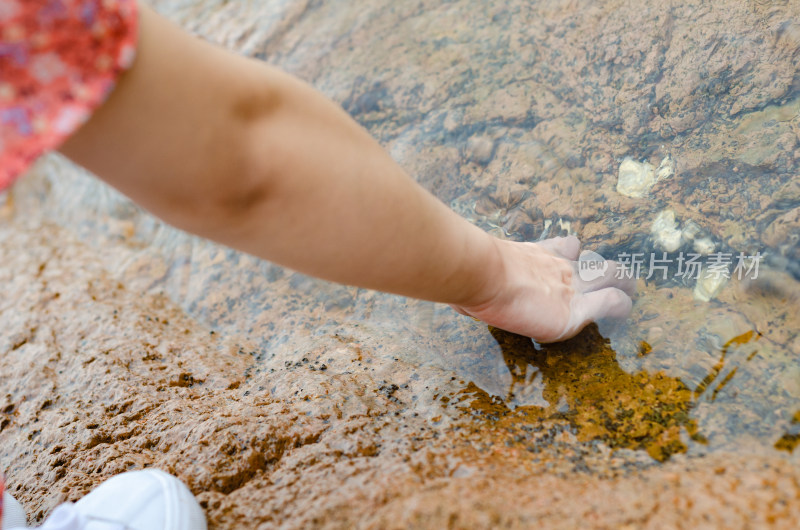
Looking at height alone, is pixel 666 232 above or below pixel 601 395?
above

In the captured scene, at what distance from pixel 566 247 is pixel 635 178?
28cm

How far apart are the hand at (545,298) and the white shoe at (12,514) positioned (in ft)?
3.55

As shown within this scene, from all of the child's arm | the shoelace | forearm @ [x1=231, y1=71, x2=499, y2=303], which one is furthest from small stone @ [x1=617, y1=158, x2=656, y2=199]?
the shoelace

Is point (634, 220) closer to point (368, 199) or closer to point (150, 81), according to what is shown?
point (368, 199)

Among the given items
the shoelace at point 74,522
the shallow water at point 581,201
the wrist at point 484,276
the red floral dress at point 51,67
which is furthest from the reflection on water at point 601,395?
the red floral dress at point 51,67

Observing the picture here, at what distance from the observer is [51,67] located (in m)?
0.67

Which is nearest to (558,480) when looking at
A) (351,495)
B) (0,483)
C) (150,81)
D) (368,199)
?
(351,495)

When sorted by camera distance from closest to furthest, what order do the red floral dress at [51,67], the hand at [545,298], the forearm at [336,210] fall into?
the red floral dress at [51,67]
the forearm at [336,210]
the hand at [545,298]

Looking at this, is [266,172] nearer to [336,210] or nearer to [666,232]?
[336,210]

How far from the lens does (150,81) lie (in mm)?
757

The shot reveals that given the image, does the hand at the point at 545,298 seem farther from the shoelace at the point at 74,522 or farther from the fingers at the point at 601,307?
Result: the shoelace at the point at 74,522

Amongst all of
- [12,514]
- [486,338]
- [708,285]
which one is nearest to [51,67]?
[12,514]

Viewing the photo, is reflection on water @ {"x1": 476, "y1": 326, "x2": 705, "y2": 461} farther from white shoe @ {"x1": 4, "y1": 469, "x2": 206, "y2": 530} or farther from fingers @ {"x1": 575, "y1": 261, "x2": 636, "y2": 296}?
white shoe @ {"x1": 4, "y1": 469, "x2": 206, "y2": 530}

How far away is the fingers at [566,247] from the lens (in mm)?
1609
